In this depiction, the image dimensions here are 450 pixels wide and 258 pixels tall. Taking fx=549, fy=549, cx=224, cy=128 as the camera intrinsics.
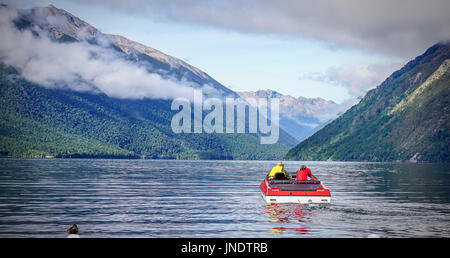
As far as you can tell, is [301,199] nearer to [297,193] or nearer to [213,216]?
[297,193]

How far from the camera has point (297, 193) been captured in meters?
47.1

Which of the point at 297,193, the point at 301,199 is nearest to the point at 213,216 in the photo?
the point at 297,193

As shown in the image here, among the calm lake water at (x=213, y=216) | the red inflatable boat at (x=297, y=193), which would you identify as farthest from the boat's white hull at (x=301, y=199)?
the calm lake water at (x=213, y=216)

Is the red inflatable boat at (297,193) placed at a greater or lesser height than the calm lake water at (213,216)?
greater

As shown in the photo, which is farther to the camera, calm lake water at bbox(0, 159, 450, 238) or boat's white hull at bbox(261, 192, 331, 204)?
boat's white hull at bbox(261, 192, 331, 204)

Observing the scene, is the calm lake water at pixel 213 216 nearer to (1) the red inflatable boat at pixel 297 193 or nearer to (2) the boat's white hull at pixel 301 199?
(2) the boat's white hull at pixel 301 199

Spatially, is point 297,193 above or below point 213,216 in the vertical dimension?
above

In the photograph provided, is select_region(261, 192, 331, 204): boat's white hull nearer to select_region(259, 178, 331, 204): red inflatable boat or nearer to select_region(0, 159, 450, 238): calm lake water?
→ select_region(259, 178, 331, 204): red inflatable boat

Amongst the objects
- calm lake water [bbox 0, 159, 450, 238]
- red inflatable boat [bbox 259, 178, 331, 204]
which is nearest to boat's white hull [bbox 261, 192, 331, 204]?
red inflatable boat [bbox 259, 178, 331, 204]

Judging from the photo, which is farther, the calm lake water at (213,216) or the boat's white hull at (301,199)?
the boat's white hull at (301,199)

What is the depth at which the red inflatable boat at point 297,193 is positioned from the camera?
4700 centimetres

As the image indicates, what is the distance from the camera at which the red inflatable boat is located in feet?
154
